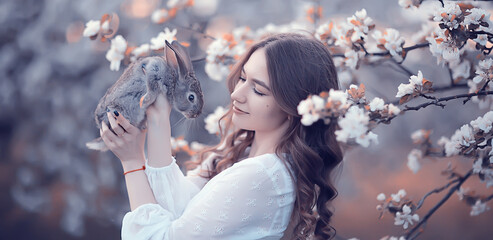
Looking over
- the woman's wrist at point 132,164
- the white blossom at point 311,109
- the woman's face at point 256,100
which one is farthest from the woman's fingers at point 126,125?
the white blossom at point 311,109

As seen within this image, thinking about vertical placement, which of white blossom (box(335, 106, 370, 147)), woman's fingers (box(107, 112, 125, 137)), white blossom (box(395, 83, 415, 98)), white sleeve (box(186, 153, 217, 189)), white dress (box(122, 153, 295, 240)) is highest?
white blossom (box(335, 106, 370, 147))

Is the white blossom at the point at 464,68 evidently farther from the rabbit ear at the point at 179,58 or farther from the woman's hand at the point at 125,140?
the woman's hand at the point at 125,140

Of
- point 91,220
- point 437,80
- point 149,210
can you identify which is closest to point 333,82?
point 149,210

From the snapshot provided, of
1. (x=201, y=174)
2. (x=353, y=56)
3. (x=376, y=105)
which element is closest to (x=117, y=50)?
(x=201, y=174)

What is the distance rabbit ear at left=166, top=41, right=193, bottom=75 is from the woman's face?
6.9 inches

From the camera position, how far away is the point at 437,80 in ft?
6.75

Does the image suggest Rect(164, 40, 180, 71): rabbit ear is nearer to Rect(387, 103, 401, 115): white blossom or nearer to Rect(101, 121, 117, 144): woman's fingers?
Rect(101, 121, 117, 144): woman's fingers

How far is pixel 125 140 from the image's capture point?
130cm

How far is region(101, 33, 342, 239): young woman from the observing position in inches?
47.1

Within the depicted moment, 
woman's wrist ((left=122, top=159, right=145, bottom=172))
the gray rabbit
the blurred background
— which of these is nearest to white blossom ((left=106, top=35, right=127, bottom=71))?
the gray rabbit

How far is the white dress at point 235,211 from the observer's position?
3.87 feet

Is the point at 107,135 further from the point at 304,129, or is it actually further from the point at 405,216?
the point at 405,216

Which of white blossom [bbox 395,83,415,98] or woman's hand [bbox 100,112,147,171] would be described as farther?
woman's hand [bbox 100,112,147,171]

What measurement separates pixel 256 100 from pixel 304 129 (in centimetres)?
19
